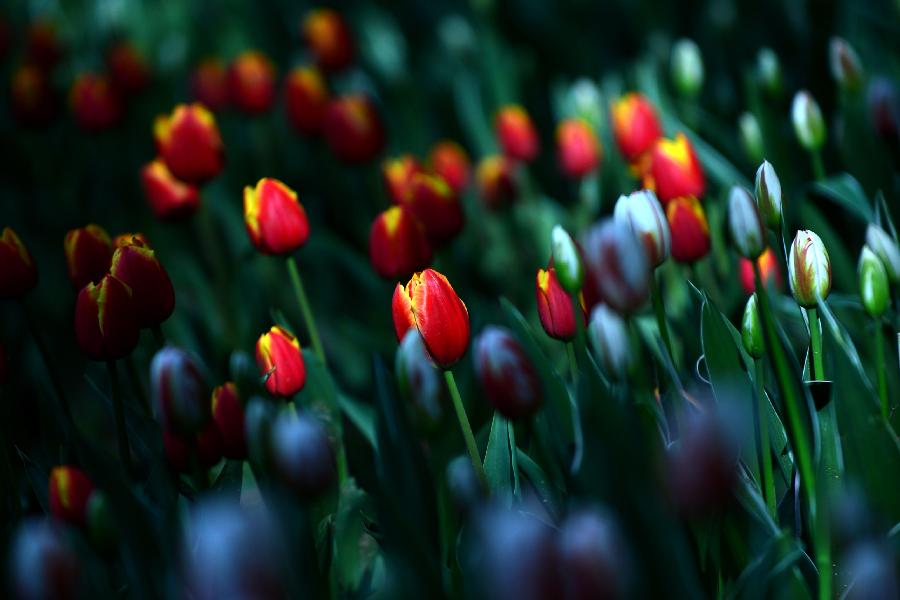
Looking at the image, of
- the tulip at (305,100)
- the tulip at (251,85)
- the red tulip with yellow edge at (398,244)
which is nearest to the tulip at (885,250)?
the red tulip with yellow edge at (398,244)

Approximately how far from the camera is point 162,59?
2.85 meters

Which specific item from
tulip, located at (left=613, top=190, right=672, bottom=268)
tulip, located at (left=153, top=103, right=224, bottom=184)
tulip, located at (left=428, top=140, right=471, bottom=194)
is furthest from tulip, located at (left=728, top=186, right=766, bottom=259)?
tulip, located at (left=428, top=140, right=471, bottom=194)

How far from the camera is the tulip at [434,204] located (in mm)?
1442

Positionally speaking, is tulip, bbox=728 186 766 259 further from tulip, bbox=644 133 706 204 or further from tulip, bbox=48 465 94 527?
tulip, bbox=48 465 94 527

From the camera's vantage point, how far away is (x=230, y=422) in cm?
99

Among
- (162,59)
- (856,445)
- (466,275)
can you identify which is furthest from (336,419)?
(162,59)

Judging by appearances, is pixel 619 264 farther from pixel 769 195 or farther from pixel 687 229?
pixel 687 229

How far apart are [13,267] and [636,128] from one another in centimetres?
100

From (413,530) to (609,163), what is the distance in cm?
141

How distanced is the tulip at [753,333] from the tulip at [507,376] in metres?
0.23

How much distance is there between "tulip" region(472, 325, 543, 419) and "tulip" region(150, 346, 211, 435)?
0.25 metres

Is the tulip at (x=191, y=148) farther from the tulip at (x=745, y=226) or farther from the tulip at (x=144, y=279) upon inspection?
the tulip at (x=745, y=226)

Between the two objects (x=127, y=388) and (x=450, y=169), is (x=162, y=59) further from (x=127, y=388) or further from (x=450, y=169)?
(x=127, y=388)

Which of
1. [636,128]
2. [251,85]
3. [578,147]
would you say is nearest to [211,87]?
[251,85]
